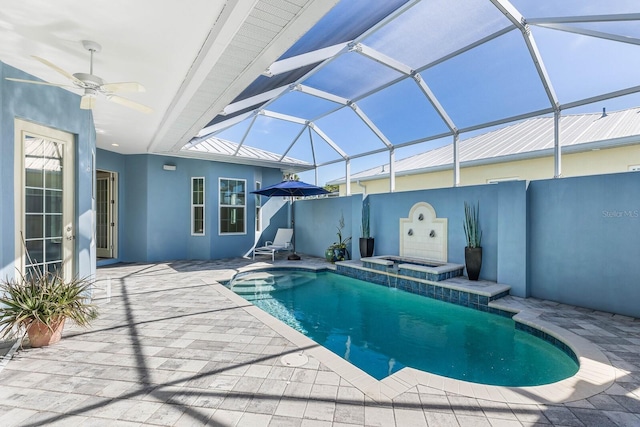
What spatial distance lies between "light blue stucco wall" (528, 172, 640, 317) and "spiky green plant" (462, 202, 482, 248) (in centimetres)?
95

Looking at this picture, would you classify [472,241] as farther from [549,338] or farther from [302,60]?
[302,60]

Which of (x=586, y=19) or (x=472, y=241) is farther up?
(x=586, y=19)

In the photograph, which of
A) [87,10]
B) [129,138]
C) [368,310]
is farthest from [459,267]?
[129,138]

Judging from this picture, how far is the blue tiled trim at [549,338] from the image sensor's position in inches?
133

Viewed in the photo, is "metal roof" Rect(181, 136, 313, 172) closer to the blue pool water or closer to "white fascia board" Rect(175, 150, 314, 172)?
"white fascia board" Rect(175, 150, 314, 172)

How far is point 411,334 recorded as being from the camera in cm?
432

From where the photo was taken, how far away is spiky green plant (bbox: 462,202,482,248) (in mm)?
6312

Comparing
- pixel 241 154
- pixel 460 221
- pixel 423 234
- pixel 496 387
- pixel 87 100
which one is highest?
pixel 241 154

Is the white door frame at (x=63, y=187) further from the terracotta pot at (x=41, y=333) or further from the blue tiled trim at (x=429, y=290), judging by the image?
the blue tiled trim at (x=429, y=290)

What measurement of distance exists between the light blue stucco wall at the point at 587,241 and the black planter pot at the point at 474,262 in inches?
33.0

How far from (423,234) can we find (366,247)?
1.68 meters

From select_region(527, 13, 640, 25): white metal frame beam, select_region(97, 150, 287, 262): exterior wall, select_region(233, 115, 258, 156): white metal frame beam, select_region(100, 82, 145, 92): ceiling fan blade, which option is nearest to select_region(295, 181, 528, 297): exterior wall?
select_region(527, 13, 640, 25): white metal frame beam

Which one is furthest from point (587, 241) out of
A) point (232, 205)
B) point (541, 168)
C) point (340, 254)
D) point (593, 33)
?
point (232, 205)

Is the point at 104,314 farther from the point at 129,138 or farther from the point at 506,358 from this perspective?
the point at 506,358
